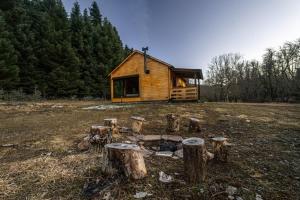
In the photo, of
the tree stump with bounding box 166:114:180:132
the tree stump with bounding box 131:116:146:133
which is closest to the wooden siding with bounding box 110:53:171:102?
the tree stump with bounding box 166:114:180:132

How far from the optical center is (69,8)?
123 ft

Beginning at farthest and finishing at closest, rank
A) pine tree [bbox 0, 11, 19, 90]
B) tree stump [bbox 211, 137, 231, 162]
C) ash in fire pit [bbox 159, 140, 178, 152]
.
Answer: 1. pine tree [bbox 0, 11, 19, 90]
2. ash in fire pit [bbox 159, 140, 178, 152]
3. tree stump [bbox 211, 137, 231, 162]

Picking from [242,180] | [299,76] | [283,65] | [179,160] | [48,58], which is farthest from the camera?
[283,65]

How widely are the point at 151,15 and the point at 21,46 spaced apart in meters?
15.9

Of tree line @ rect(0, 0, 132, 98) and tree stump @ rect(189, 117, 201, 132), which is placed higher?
tree line @ rect(0, 0, 132, 98)

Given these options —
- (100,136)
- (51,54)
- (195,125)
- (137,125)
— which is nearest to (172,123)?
(195,125)

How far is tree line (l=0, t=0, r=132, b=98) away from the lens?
21.3 m

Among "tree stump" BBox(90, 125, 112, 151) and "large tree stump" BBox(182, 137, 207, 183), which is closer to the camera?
"large tree stump" BBox(182, 137, 207, 183)

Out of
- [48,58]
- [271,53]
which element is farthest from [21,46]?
[271,53]

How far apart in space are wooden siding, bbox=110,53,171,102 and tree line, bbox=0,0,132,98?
10.7m

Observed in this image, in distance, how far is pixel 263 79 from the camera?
33.0 meters

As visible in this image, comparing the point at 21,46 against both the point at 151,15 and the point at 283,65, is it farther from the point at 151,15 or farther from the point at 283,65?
the point at 283,65

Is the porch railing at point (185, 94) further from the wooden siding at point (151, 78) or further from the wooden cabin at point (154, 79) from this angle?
the wooden siding at point (151, 78)

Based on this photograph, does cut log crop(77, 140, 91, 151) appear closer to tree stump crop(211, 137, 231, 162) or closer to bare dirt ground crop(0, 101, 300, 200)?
bare dirt ground crop(0, 101, 300, 200)
